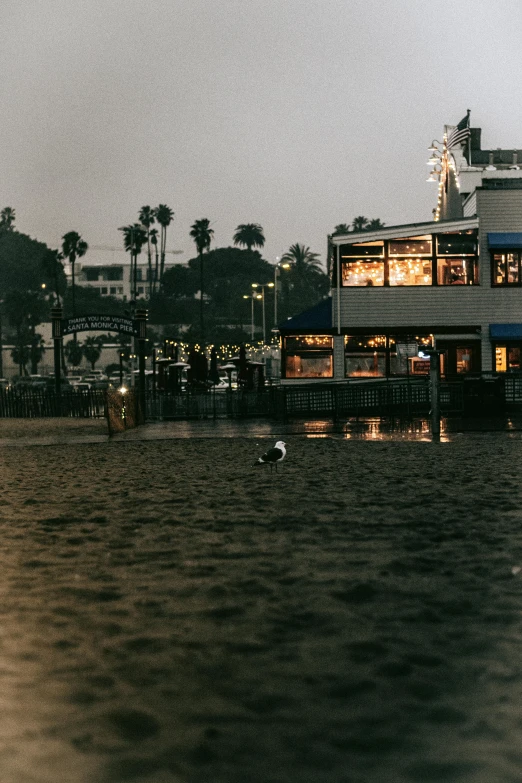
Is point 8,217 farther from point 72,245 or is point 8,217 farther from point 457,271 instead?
point 457,271

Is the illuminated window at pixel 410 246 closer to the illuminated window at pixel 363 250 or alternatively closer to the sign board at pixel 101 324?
the illuminated window at pixel 363 250

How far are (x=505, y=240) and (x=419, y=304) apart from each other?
3.94m

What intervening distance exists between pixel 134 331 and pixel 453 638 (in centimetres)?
3256

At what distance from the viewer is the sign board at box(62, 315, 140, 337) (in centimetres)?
3731

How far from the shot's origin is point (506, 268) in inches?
1513

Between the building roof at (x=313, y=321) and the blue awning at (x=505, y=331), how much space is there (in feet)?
19.9

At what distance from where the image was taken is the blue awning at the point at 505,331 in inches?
1478

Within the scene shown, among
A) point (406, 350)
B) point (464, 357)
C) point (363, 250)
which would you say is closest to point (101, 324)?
point (363, 250)

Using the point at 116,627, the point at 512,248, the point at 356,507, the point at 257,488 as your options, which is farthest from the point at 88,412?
the point at 116,627

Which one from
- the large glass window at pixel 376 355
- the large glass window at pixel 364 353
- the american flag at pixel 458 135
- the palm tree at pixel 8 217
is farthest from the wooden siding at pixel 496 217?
the palm tree at pixel 8 217

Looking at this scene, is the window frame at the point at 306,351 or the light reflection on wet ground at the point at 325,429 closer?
the light reflection on wet ground at the point at 325,429

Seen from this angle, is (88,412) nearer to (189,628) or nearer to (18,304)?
(189,628)

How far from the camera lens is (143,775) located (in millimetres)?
3705

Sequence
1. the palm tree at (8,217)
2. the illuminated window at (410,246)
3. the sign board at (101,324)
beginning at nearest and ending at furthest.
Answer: the sign board at (101,324) < the illuminated window at (410,246) < the palm tree at (8,217)
